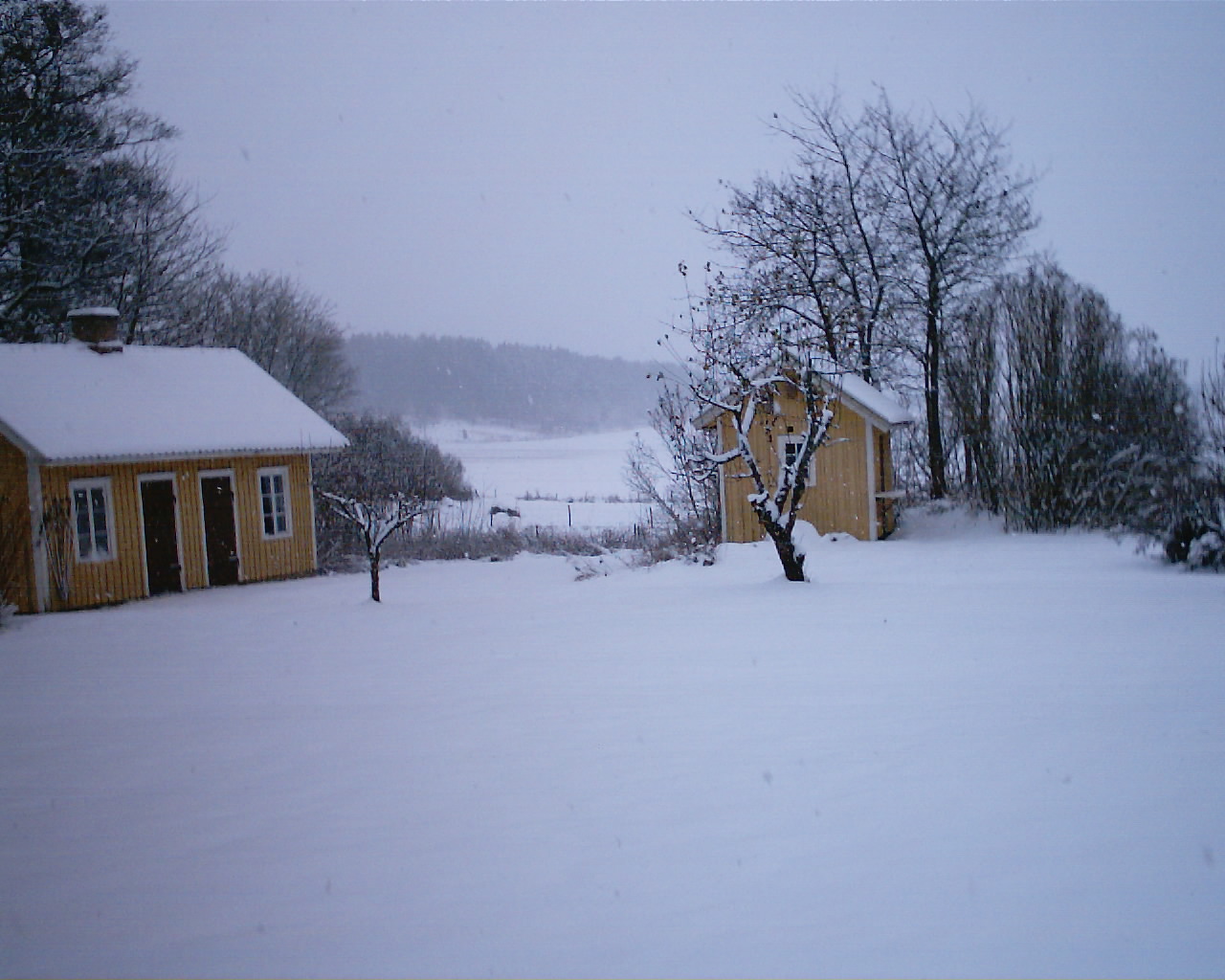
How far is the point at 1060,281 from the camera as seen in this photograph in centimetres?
1980

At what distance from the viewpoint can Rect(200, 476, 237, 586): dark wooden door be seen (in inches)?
667

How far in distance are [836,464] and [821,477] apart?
0.45 meters

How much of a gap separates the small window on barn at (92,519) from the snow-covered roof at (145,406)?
719mm

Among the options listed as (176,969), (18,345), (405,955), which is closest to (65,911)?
(176,969)

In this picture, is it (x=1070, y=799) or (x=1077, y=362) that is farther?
(x=1077, y=362)

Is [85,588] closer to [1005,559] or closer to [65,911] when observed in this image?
[65,911]

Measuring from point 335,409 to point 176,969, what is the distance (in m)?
35.4

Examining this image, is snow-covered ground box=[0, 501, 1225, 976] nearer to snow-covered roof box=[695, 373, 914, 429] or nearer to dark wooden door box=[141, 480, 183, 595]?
dark wooden door box=[141, 480, 183, 595]

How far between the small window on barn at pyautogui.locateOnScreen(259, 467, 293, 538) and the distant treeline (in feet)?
149

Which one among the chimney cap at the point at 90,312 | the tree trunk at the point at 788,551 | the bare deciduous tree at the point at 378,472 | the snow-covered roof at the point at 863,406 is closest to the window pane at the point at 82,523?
the chimney cap at the point at 90,312

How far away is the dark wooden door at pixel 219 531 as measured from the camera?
16.9 metres

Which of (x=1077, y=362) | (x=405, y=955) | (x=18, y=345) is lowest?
(x=405, y=955)

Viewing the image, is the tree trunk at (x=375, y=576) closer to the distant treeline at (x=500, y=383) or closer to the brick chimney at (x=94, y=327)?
the brick chimney at (x=94, y=327)

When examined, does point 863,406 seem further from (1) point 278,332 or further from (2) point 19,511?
(1) point 278,332
